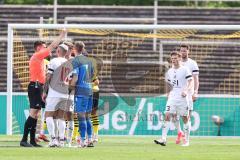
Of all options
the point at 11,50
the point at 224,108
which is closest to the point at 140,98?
the point at 224,108

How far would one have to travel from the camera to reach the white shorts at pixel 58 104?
1825cm

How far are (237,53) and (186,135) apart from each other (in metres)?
13.7

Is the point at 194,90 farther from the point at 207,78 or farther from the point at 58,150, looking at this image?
the point at 207,78

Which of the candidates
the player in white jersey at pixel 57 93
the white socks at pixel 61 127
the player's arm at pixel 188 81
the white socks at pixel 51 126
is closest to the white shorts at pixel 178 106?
the player's arm at pixel 188 81

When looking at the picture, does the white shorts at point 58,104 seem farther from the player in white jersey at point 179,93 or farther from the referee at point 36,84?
the player in white jersey at point 179,93

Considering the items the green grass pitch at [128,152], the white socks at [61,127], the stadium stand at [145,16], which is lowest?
the green grass pitch at [128,152]

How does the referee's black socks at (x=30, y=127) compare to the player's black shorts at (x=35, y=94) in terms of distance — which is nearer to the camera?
the referee's black socks at (x=30, y=127)

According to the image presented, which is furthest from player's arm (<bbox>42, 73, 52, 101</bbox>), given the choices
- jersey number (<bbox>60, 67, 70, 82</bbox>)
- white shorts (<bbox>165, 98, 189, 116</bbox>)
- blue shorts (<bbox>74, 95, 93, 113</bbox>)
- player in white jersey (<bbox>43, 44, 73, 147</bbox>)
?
white shorts (<bbox>165, 98, 189, 116</bbox>)

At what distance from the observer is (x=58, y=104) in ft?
60.3

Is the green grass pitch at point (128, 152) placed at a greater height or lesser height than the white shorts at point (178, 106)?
lesser

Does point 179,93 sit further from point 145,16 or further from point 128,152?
point 145,16

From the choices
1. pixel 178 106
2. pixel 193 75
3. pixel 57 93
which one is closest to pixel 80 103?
pixel 57 93

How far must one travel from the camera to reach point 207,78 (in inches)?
1245

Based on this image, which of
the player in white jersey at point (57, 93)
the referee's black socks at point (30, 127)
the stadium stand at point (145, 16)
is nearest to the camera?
the player in white jersey at point (57, 93)
